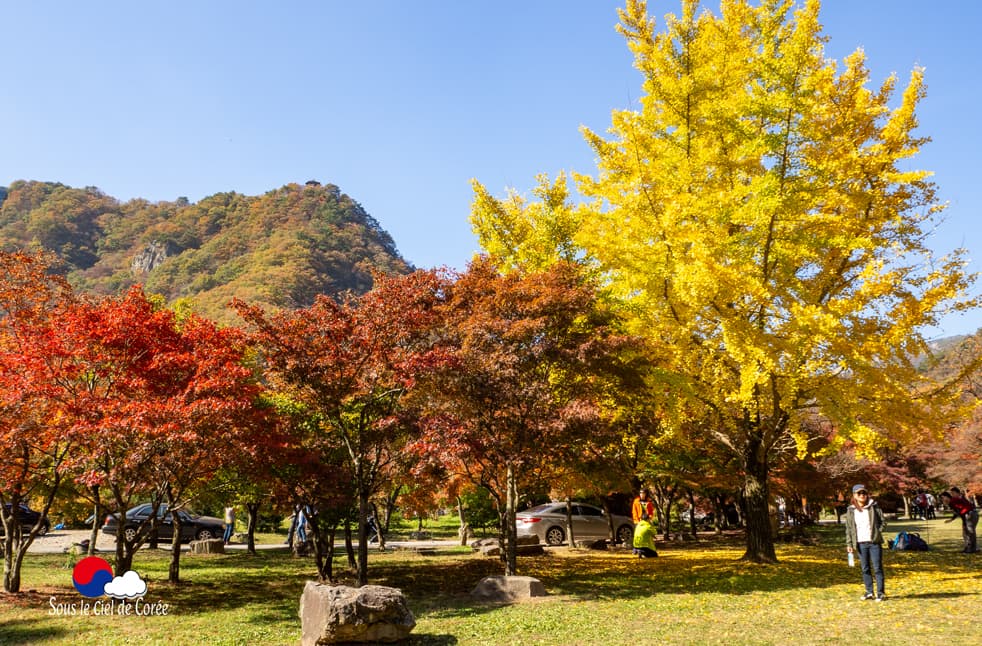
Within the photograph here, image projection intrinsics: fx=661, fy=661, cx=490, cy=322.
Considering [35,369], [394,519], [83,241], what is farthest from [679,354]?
[83,241]

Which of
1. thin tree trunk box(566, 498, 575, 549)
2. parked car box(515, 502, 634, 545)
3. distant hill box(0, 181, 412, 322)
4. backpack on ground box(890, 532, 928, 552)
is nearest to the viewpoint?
backpack on ground box(890, 532, 928, 552)

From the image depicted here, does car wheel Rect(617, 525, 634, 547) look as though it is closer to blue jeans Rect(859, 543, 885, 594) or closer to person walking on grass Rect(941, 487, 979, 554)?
person walking on grass Rect(941, 487, 979, 554)

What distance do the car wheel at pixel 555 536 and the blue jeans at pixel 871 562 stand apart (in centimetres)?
1356

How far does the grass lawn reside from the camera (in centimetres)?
757

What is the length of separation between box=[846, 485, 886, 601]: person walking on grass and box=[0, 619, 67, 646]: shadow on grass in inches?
416

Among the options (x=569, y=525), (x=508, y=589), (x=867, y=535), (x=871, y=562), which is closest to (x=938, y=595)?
(x=871, y=562)

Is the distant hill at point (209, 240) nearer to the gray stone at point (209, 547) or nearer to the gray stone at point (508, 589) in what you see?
the gray stone at point (209, 547)

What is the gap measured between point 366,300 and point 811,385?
808 cm

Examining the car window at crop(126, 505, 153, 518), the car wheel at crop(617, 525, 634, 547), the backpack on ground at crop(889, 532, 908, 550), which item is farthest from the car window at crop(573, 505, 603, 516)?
the car window at crop(126, 505, 153, 518)

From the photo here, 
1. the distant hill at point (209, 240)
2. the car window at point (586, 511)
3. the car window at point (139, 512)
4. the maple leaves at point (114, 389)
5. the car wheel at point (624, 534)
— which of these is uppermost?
the distant hill at point (209, 240)

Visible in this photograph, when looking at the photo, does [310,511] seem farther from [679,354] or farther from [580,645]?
[679,354]

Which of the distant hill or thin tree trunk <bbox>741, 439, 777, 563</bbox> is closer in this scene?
thin tree trunk <bbox>741, 439, 777, 563</bbox>

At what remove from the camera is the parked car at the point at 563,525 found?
21953 millimetres

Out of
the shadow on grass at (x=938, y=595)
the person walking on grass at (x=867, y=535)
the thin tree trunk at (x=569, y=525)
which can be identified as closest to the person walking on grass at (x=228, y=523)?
the thin tree trunk at (x=569, y=525)
